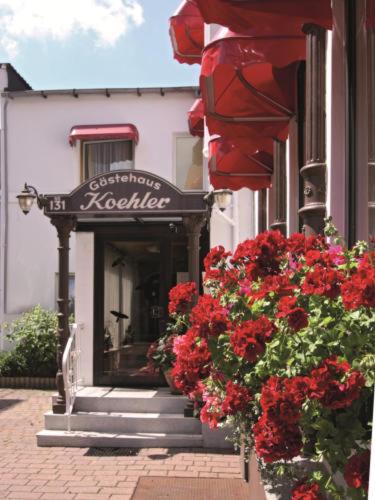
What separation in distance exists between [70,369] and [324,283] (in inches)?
237

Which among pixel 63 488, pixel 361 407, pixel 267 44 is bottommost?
pixel 63 488

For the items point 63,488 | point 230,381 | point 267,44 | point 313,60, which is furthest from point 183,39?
point 230,381

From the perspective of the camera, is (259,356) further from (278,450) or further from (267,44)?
(267,44)

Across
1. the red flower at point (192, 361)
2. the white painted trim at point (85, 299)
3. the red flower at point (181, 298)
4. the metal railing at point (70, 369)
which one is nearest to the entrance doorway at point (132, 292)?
the white painted trim at point (85, 299)

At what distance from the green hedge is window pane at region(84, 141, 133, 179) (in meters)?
3.66

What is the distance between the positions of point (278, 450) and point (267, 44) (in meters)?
3.42

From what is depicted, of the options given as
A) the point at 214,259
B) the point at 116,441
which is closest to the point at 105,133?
the point at 116,441

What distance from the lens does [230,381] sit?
278cm

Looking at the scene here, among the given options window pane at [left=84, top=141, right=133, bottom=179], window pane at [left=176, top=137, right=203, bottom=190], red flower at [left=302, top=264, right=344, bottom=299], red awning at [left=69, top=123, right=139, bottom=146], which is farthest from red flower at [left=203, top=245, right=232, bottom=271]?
window pane at [left=84, top=141, right=133, bottom=179]

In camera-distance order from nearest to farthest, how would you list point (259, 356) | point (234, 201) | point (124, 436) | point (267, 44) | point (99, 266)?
point (259, 356)
point (267, 44)
point (124, 436)
point (99, 266)
point (234, 201)

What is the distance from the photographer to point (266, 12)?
409 cm

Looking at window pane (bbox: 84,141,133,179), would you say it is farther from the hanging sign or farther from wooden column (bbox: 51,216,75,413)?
the hanging sign

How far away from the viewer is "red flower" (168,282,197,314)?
3637 mm

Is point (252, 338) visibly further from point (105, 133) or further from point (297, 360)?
point (105, 133)
